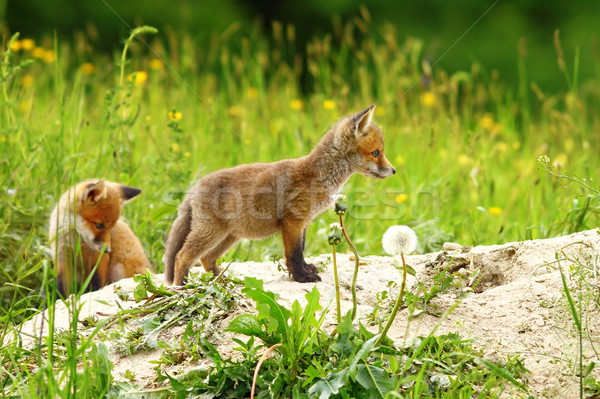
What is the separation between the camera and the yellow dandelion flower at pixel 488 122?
8250 mm

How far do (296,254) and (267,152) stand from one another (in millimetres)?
2468

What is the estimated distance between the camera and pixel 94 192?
5438mm

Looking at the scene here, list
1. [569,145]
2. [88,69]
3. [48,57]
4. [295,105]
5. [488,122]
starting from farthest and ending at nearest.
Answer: [88,69] → [48,57] → [488,122] → [295,105] → [569,145]

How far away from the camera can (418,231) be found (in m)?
5.48

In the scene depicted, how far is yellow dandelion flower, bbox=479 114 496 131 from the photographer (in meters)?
8.25

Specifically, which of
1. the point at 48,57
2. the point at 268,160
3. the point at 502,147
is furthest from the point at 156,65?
the point at 502,147

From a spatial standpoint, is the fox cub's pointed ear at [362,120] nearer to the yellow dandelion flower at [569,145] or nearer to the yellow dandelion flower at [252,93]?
the yellow dandelion flower at [569,145]

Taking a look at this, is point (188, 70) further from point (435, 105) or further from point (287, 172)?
point (287, 172)

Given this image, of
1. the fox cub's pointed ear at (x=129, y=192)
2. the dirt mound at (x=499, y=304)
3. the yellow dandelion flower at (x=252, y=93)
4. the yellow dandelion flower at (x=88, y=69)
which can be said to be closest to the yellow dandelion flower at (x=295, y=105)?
the yellow dandelion flower at (x=252, y=93)

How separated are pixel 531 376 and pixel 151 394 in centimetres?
151

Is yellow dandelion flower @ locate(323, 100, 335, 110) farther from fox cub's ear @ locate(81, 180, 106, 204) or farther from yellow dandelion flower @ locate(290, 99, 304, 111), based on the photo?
fox cub's ear @ locate(81, 180, 106, 204)

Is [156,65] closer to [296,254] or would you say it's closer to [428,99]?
[428,99]

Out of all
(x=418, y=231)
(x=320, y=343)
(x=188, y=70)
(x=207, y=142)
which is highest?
(x=188, y=70)

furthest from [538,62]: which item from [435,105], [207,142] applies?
[207,142]
